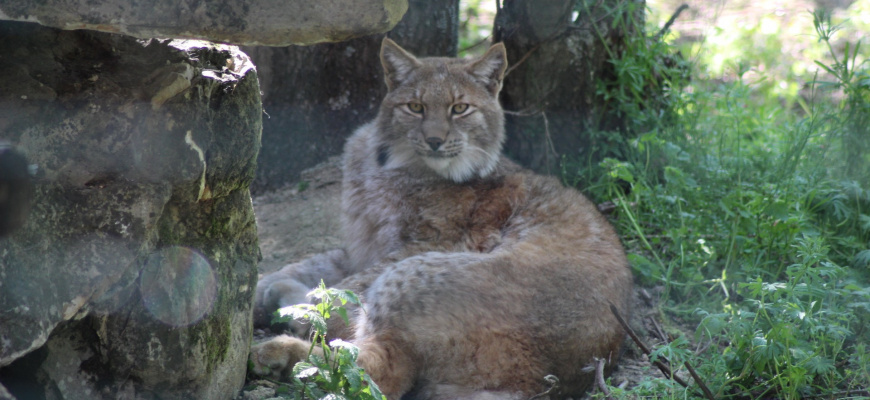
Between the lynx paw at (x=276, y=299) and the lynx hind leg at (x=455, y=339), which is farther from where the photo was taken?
the lynx paw at (x=276, y=299)

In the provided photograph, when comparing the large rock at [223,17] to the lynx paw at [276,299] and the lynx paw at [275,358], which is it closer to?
the lynx paw at [275,358]

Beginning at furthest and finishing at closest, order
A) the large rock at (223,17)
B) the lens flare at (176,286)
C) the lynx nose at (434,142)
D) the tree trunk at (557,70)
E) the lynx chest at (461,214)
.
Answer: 1. the tree trunk at (557,70)
2. the lynx nose at (434,142)
3. the lynx chest at (461,214)
4. the lens flare at (176,286)
5. the large rock at (223,17)

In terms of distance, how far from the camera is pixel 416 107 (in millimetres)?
4504

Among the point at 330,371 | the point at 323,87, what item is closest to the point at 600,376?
the point at 330,371

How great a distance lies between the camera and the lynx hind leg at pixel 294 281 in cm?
423

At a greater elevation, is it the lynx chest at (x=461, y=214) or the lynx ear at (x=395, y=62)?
the lynx ear at (x=395, y=62)

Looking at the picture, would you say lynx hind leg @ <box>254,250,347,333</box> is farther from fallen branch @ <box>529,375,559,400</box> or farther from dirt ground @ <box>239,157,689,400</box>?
fallen branch @ <box>529,375,559,400</box>

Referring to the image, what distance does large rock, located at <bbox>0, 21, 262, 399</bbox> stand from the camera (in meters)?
2.22

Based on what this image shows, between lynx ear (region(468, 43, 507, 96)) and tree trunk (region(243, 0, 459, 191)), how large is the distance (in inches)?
37.6

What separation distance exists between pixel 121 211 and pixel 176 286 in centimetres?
35

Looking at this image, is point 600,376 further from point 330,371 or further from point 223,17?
point 223,17

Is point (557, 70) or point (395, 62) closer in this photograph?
point (395, 62)

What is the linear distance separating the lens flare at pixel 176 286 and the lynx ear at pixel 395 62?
7.21 ft

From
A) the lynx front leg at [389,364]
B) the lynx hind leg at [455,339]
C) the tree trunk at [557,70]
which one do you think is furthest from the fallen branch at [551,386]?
the tree trunk at [557,70]
